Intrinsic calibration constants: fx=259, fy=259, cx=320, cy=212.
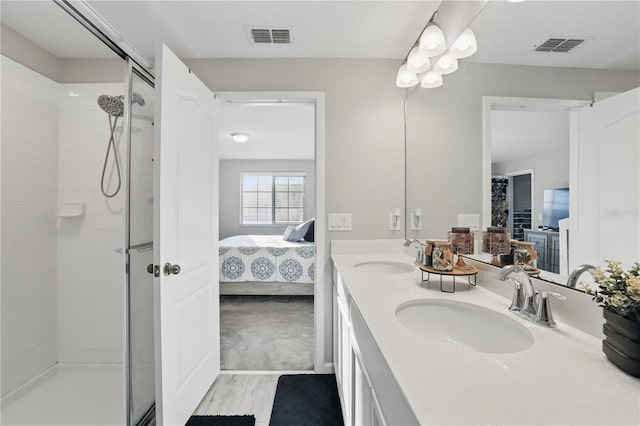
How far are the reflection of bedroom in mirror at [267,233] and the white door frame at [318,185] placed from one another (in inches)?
1.5

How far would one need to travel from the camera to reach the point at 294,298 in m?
3.65

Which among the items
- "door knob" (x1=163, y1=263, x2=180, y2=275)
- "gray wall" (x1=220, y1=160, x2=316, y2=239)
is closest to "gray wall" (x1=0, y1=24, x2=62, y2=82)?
"door knob" (x1=163, y1=263, x2=180, y2=275)

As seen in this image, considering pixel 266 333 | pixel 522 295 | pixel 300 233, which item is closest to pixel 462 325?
pixel 522 295

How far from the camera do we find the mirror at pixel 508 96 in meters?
0.71

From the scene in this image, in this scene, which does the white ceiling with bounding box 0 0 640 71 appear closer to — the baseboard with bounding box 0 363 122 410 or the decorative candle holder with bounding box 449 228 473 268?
the decorative candle holder with bounding box 449 228 473 268

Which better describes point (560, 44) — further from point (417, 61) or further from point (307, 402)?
point (307, 402)

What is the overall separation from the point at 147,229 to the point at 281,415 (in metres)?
1.38

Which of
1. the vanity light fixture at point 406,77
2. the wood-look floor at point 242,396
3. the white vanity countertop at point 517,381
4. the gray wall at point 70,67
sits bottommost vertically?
the wood-look floor at point 242,396

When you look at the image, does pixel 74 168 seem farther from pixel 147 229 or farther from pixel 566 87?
pixel 566 87

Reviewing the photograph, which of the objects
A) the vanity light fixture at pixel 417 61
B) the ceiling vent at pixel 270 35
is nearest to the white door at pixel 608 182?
the vanity light fixture at pixel 417 61

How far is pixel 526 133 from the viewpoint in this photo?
1001mm

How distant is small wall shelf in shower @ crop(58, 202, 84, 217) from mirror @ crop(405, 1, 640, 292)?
253cm

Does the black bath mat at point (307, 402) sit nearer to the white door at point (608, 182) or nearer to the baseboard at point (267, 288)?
the white door at point (608, 182)

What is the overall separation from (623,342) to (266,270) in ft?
11.1
